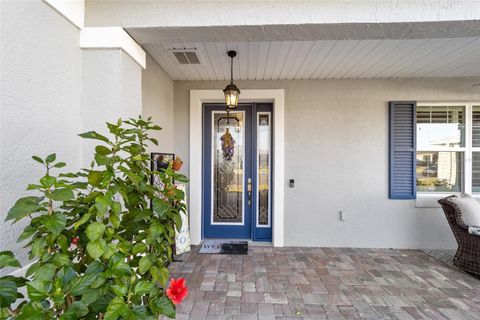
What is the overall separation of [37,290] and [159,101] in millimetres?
2698

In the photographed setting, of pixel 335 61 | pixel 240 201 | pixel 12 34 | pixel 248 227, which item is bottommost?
pixel 248 227

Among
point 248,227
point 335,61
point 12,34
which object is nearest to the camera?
point 12,34

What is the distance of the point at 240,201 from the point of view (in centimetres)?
392

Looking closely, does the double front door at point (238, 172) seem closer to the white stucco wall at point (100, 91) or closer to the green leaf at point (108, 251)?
the white stucco wall at point (100, 91)

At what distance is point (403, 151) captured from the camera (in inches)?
141

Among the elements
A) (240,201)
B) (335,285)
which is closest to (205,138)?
(240,201)

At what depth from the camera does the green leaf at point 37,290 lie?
788mm

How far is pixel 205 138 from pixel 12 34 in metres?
2.75

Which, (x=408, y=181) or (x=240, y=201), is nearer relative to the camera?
(x=408, y=181)

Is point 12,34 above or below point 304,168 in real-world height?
above

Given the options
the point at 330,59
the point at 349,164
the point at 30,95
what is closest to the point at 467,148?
the point at 349,164

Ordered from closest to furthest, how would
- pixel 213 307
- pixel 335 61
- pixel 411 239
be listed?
pixel 213 307 → pixel 335 61 → pixel 411 239

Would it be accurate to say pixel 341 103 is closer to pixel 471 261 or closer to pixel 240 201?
pixel 240 201

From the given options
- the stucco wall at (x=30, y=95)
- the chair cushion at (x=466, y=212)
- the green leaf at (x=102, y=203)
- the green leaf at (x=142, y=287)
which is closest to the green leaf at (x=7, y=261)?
the green leaf at (x=102, y=203)
